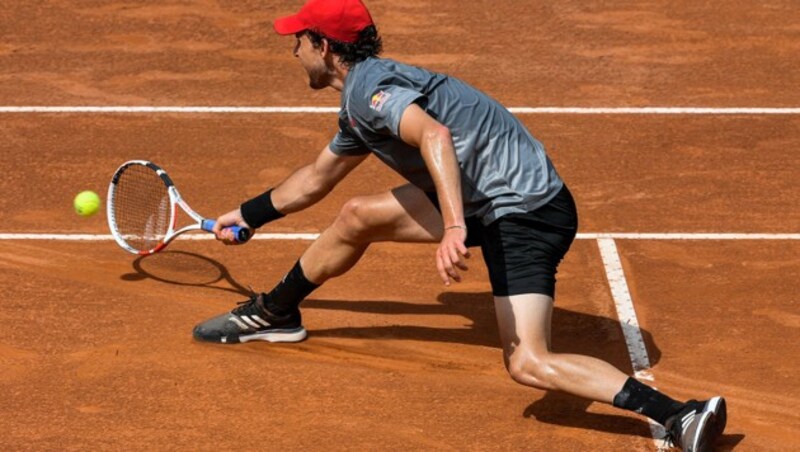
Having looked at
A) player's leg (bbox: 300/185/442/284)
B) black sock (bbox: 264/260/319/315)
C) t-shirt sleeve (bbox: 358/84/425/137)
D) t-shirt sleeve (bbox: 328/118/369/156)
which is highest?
t-shirt sleeve (bbox: 358/84/425/137)

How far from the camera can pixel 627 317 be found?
8.44m

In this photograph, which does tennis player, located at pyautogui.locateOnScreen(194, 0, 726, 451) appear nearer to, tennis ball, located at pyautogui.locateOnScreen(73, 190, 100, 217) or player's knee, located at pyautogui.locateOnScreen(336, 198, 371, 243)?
player's knee, located at pyautogui.locateOnScreen(336, 198, 371, 243)

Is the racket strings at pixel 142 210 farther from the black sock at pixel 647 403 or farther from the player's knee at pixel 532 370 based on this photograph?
the black sock at pixel 647 403

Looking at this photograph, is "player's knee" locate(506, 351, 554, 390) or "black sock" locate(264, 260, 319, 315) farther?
"black sock" locate(264, 260, 319, 315)

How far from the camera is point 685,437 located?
6.67 metres

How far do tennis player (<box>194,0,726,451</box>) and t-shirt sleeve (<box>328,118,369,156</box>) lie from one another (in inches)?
0.5

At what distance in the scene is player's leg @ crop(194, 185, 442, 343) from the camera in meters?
7.55

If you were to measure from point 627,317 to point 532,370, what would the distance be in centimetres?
159

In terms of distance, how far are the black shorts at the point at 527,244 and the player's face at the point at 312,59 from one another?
1031mm

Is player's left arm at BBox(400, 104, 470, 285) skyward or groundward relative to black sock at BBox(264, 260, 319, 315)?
skyward

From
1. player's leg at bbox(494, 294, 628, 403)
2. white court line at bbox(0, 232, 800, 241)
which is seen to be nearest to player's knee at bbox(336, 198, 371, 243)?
player's leg at bbox(494, 294, 628, 403)

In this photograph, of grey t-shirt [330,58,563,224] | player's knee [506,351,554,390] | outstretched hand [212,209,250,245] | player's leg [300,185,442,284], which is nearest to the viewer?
player's knee [506,351,554,390]

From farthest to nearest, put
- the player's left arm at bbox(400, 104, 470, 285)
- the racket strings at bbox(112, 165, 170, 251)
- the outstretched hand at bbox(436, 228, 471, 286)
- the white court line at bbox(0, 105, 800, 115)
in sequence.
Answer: the white court line at bbox(0, 105, 800, 115) < the racket strings at bbox(112, 165, 170, 251) < the player's left arm at bbox(400, 104, 470, 285) < the outstretched hand at bbox(436, 228, 471, 286)

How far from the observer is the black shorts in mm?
7188
